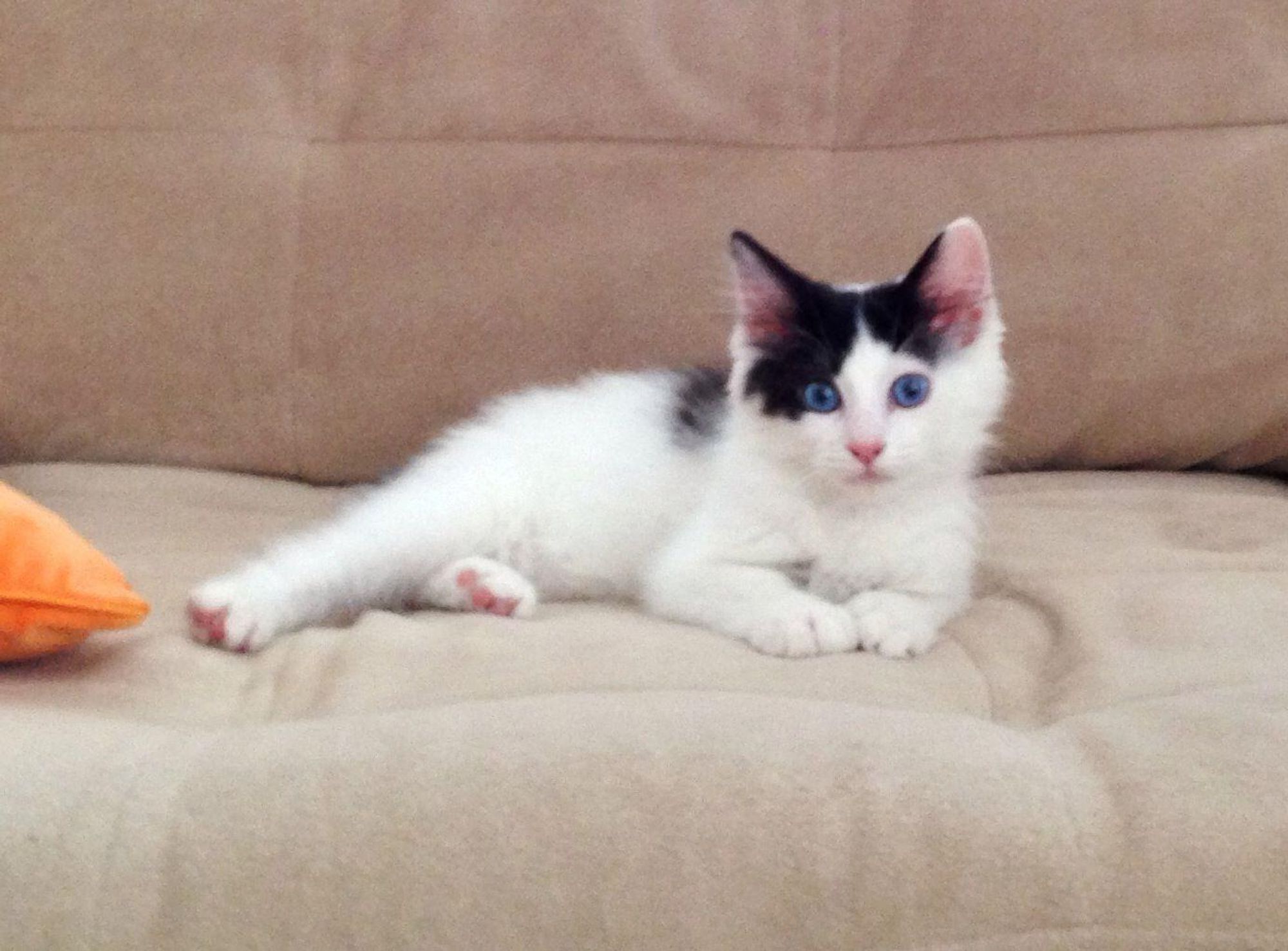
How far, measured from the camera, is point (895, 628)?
1.28 metres

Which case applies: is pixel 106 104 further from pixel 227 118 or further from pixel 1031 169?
pixel 1031 169

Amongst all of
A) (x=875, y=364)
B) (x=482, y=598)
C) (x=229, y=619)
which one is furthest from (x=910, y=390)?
(x=229, y=619)

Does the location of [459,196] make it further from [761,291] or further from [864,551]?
[864,551]

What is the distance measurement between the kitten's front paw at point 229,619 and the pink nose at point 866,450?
729 mm

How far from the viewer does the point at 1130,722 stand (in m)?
0.98

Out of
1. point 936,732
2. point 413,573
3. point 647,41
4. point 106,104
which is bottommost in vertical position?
point 413,573

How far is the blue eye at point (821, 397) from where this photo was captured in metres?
1.38

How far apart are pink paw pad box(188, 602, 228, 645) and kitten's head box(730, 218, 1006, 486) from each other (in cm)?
71

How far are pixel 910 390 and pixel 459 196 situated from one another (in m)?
0.91

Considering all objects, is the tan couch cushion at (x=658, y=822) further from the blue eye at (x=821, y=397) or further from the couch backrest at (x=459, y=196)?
the couch backrest at (x=459, y=196)

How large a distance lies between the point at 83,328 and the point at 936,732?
163 cm

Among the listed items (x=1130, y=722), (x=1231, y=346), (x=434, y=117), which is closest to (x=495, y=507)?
(x=434, y=117)

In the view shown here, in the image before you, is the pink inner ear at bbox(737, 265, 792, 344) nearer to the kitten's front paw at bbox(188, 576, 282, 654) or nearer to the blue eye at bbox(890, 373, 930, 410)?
the blue eye at bbox(890, 373, 930, 410)

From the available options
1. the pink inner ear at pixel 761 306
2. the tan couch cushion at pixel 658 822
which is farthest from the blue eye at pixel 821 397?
the tan couch cushion at pixel 658 822
